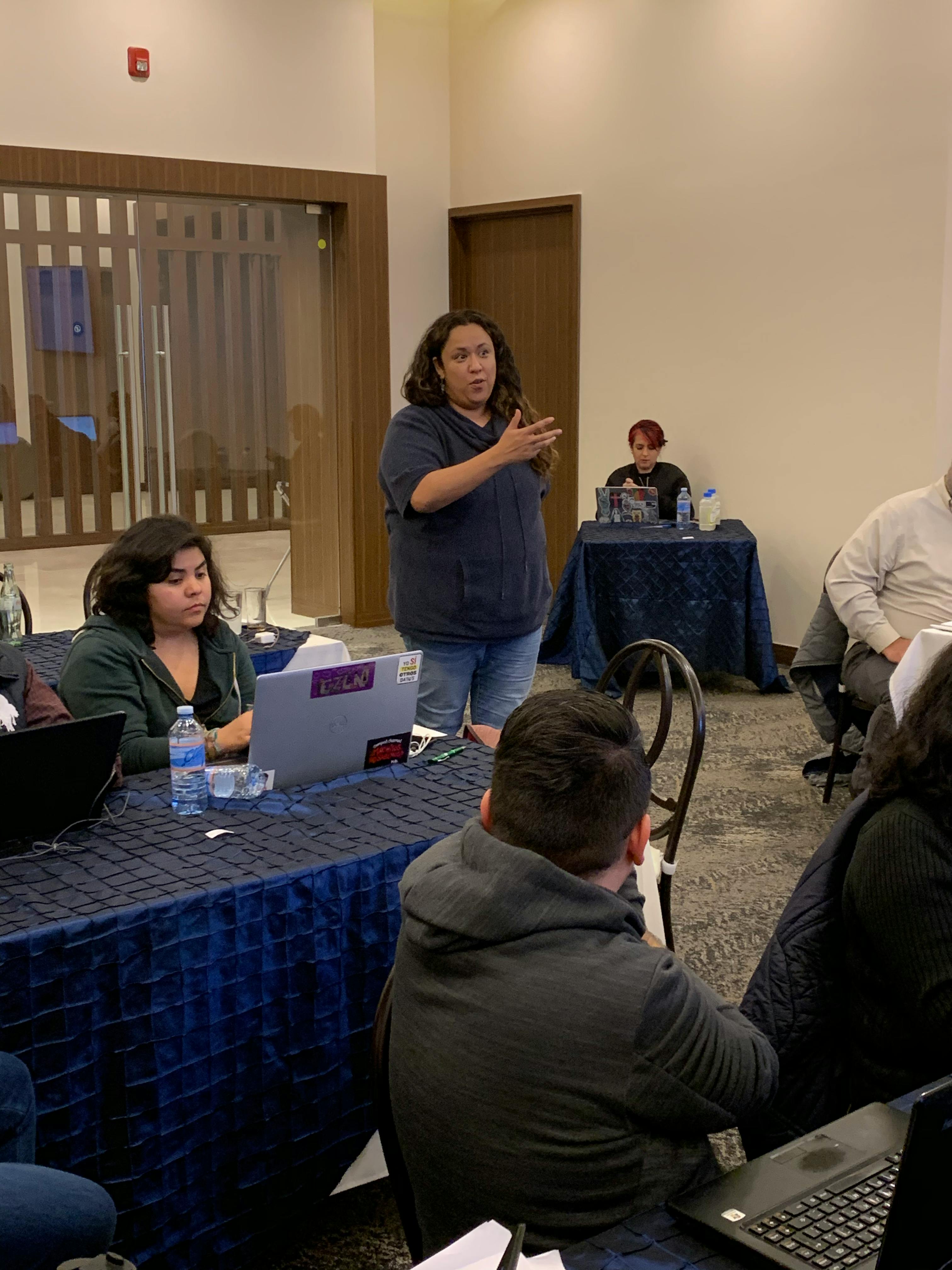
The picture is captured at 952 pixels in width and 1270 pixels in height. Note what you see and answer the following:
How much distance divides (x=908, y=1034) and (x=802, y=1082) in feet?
0.50

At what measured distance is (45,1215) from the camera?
1442 mm

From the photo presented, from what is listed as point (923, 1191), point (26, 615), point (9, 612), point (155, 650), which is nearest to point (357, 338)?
point (26, 615)

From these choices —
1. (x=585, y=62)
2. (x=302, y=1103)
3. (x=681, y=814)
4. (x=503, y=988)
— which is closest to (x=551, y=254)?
(x=585, y=62)

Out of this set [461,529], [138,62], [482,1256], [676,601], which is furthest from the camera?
[138,62]

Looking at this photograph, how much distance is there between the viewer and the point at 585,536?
19.1ft

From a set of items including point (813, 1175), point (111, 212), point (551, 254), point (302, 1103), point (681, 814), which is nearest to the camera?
point (813, 1175)

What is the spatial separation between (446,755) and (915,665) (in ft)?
3.02

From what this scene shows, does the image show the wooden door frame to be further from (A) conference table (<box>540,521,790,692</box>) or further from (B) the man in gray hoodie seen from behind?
(B) the man in gray hoodie seen from behind

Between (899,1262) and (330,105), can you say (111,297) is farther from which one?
(899,1262)

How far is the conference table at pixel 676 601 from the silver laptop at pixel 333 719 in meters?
3.41

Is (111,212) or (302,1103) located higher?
(111,212)

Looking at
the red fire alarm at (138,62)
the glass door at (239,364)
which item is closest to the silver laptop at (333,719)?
the glass door at (239,364)

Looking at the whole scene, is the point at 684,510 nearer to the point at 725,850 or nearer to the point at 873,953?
the point at 725,850

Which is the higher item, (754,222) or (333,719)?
(754,222)
